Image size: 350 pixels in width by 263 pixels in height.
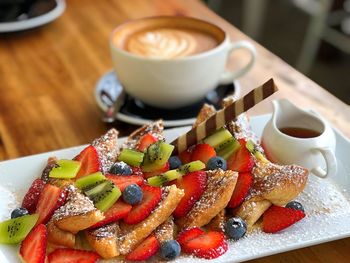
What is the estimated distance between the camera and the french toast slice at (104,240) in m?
1.06

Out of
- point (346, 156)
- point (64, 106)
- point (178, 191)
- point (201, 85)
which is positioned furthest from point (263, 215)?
point (64, 106)

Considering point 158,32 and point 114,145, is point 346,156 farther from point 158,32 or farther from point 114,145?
point 158,32

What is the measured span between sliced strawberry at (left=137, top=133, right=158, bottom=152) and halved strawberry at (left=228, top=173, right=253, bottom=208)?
0.68 ft

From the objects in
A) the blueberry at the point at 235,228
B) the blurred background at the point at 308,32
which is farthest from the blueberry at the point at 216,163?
the blurred background at the point at 308,32

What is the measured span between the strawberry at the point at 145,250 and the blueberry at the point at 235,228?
126 mm

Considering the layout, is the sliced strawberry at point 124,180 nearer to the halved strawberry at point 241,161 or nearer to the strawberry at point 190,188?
the strawberry at point 190,188

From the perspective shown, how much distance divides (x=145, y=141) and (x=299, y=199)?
33 cm

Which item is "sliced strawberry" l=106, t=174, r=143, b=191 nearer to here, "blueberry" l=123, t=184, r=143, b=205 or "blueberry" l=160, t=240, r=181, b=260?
"blueberry" l=123, t=184, r=143, b=205

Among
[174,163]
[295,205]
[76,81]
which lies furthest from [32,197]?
[76,81]

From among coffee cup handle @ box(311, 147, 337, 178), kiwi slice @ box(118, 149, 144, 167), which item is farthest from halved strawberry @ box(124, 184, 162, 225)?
coffee cup handle @ box(311, 147, 337, 178)

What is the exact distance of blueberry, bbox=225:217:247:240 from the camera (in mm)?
1109

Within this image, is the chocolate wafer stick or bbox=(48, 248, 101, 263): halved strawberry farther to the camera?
the chocolate wafer stick

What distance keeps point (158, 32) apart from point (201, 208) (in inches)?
28.2

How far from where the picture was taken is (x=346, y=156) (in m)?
1.33
